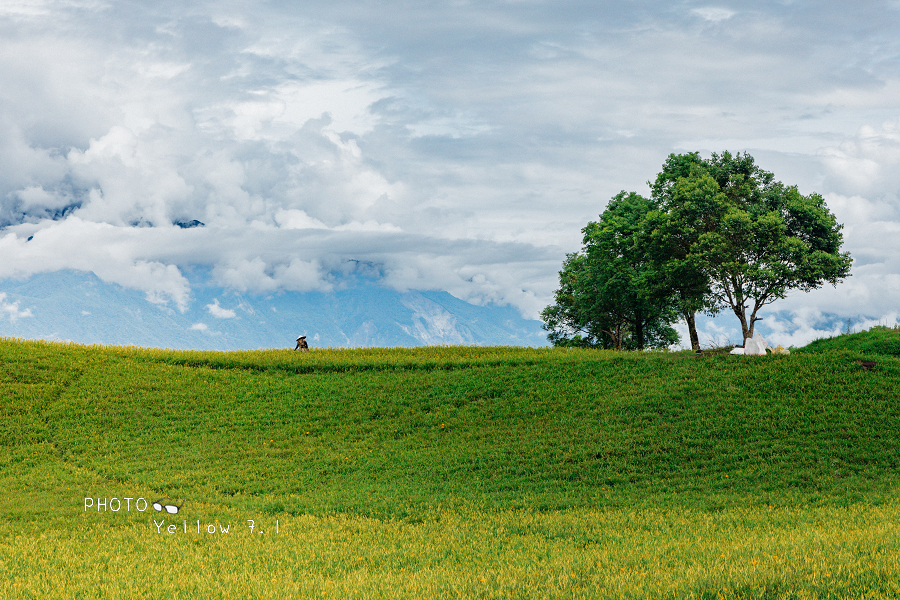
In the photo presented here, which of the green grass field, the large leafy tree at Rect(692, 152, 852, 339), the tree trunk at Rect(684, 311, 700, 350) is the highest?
the large leafy tree at Rect(692, 152, 852, 339)

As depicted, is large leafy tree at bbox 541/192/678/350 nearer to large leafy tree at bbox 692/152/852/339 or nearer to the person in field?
large leafy tree at bbox 692/152/852/339

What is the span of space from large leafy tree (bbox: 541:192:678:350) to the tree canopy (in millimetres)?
105

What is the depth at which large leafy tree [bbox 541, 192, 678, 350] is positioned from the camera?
137 feet

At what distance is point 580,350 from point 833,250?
16.7 metres

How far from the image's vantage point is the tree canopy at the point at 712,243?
35.1 meters

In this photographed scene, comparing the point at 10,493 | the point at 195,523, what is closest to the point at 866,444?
the point at 195,523

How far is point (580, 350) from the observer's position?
3322 centimetres

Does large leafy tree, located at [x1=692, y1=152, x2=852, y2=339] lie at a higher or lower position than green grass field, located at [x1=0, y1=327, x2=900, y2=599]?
higher

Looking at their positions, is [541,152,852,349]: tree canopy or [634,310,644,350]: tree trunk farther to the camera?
[634,310,644,350]: tree trunk

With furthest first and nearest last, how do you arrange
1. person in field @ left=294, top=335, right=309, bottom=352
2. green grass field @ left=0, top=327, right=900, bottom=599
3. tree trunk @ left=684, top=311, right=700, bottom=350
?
1. tree trunk @ left=684, top=311, right=700, bottom=350
2. person in field @ left=294, top=335, right=309, bottom=352
3. green grass field @ left=0, top=327, right=900, bottom=599

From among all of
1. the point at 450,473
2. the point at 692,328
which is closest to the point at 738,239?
the point at 692,328

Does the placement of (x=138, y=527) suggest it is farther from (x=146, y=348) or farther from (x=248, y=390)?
(x=146, y=348)

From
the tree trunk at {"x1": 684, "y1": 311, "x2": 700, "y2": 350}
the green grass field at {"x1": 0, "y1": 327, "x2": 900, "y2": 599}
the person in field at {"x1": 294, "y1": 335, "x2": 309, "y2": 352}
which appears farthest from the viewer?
the tree trunk at {"x1": 684, "y1": 311, "x2": 700, "y2": 350}

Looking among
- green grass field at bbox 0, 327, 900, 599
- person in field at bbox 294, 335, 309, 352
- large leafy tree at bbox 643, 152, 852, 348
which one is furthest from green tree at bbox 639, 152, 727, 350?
person in field at bbox 294, 335, 309, 352
